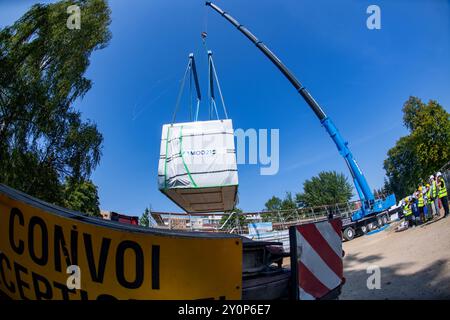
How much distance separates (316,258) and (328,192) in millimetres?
27244

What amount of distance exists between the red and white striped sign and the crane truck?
10.1 metres

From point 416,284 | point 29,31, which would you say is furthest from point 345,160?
point 29,31

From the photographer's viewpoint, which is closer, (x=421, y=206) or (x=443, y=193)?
(x=443, y=193)

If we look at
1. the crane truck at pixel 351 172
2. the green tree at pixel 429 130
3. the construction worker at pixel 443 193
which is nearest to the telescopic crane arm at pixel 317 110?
the crane truck at pixel 351 172

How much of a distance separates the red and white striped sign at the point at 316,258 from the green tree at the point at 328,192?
22409 mm

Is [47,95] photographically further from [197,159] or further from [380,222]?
[380,222]

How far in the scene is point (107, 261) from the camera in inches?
54.7

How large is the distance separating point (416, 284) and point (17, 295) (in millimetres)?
4686

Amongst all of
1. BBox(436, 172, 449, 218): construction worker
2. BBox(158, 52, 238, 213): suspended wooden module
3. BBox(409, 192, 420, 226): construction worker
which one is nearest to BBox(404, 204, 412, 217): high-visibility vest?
BBox(409, 192, 420, 226): construction worker

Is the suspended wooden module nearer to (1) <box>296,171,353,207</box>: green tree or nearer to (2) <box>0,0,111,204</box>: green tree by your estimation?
(2) <box>0,0,111,204</box>: green tree

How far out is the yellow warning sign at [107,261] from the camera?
1.39 metres

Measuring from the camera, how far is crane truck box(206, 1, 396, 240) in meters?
11.5

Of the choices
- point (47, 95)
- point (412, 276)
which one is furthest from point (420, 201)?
point (47, 95)
